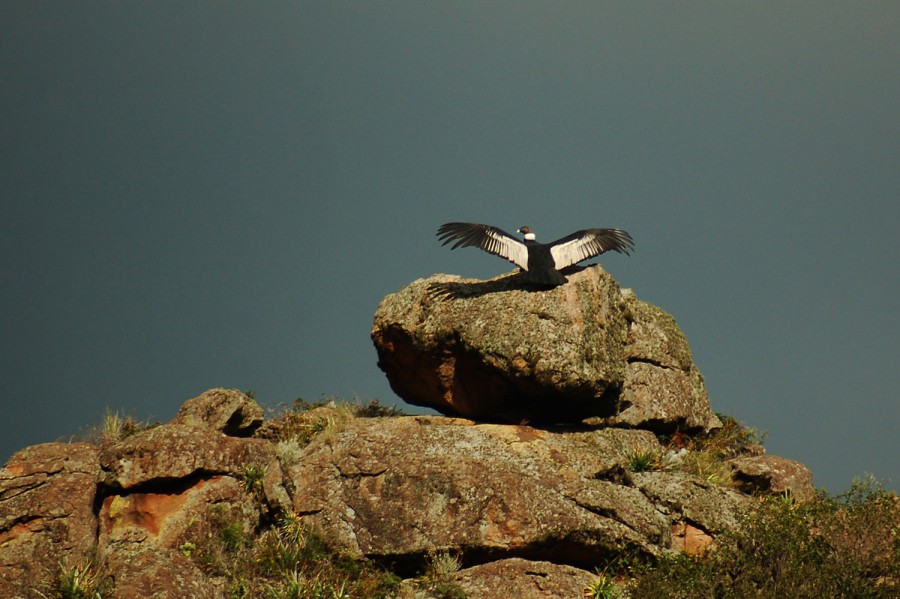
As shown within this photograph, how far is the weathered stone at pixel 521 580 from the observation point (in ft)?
57.4

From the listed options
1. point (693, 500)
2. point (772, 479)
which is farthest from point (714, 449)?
point (693, 500)

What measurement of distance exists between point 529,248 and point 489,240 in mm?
914

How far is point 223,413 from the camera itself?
23703 mm

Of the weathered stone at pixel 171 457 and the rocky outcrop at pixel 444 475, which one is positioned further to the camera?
the weathered stone at pixel 171 457

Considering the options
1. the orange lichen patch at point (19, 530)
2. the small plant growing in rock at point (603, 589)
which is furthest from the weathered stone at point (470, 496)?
the orange lichen patch at point (19, 530)

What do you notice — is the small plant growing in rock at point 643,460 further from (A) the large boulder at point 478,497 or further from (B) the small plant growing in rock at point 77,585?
(B) the small plant growing in rock at point 77,585

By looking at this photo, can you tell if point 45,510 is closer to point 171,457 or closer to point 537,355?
point 171,457

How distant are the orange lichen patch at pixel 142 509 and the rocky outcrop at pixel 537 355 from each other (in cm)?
576

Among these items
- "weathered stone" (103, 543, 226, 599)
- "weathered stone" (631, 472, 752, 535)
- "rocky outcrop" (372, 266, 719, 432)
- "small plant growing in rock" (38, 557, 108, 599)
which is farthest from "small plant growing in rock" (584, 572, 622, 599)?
"small plant growing in rock" (38, 557, 108, 599)

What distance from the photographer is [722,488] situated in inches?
826

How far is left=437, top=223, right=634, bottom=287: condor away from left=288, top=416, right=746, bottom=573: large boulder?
11.1 feet

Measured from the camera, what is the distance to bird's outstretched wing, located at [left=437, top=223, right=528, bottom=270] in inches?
871

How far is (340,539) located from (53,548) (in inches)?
228

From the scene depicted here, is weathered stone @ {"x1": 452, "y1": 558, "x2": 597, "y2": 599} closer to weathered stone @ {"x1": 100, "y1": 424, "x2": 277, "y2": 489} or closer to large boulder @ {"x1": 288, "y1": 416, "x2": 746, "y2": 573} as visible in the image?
large boulder @ {"x1": 288, "y1": 416, "x2": 746, "y2": 573}
